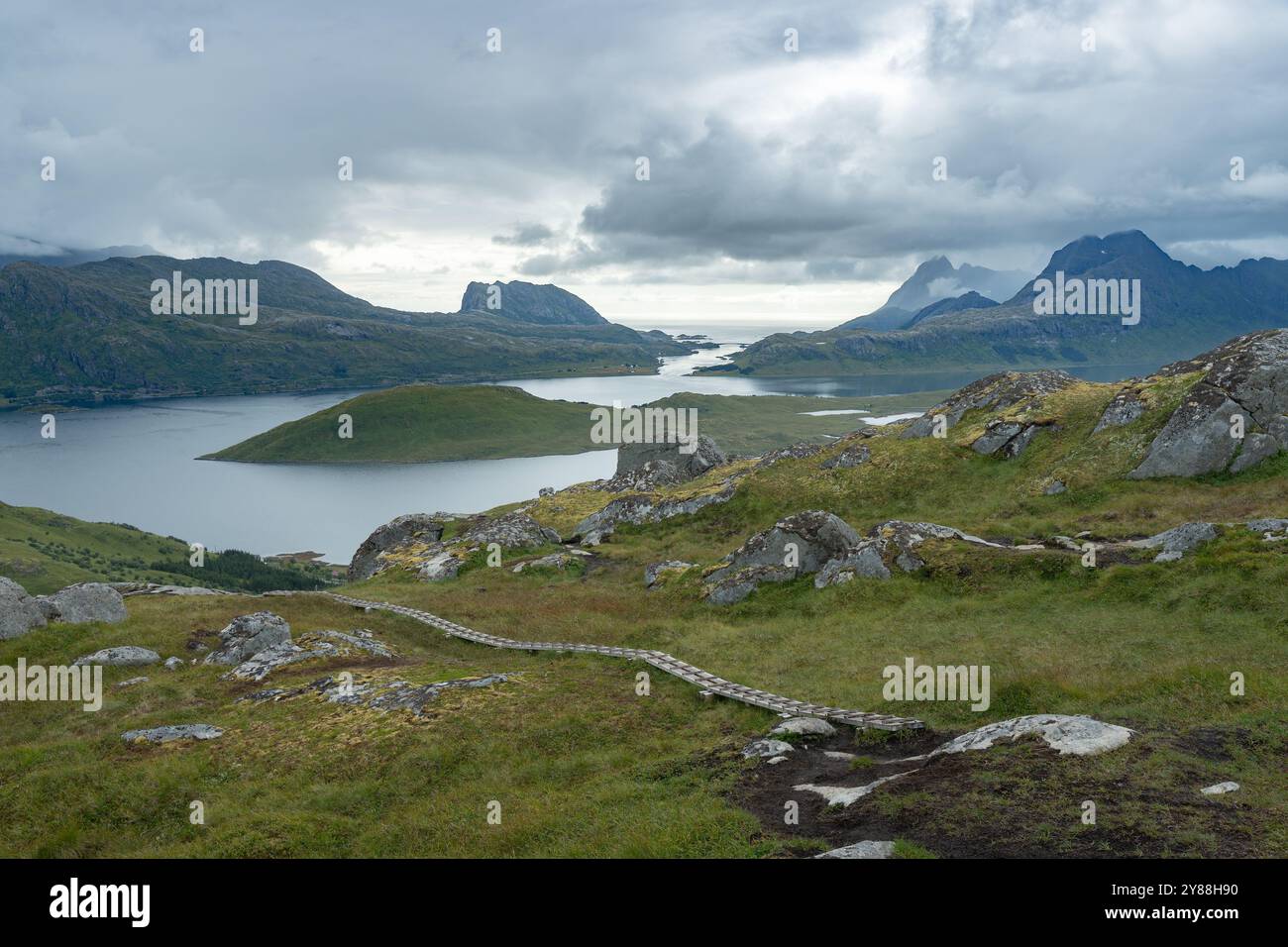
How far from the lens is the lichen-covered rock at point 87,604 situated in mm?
41562

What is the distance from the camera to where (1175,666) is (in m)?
24.5

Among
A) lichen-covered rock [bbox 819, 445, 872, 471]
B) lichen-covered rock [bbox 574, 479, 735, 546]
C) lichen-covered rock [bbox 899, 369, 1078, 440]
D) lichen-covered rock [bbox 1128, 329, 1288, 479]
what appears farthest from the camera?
lichen-covered rock [bbox 899, 369, 1078, 440]

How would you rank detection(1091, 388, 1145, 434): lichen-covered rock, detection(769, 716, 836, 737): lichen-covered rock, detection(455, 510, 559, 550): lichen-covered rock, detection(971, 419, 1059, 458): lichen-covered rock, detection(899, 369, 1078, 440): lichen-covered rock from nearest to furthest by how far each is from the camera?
detection(769, 716, 836, 737): lichen-covered rock, detection(1091, 388, 1145, 434): lichen-covered rock, detection(971, 419, 1059, 458): lichen-covered rock, detection(455, 510, 559, 550): lichen-covered rock, detection(899, 369, 1078, 440): lichen-covered rock

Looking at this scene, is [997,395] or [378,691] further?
[997,395]

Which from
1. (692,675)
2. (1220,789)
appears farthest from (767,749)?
(1220,789)

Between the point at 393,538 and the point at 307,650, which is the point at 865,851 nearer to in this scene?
the point at 307,650

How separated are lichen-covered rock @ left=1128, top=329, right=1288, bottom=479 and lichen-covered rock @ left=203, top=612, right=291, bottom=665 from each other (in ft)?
175

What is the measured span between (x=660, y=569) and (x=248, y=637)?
25359mm

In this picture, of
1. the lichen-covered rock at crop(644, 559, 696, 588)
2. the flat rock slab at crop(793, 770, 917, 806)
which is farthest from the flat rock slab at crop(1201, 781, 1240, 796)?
the lichen-covered rock at crop(644, 559, 696, 588)

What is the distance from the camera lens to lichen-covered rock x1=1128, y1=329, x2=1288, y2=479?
48375mm

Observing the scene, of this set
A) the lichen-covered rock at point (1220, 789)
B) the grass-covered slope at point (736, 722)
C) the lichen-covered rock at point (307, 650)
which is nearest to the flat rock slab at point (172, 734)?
the grass-covered slope at point (736, 722)

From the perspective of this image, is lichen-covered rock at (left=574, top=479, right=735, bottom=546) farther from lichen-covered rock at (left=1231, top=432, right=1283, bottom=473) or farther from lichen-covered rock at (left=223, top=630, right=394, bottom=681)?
lichen-covered rock at (left=1231, top=432, right=1283, bottom=473)

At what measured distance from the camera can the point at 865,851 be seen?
46.6 ft
